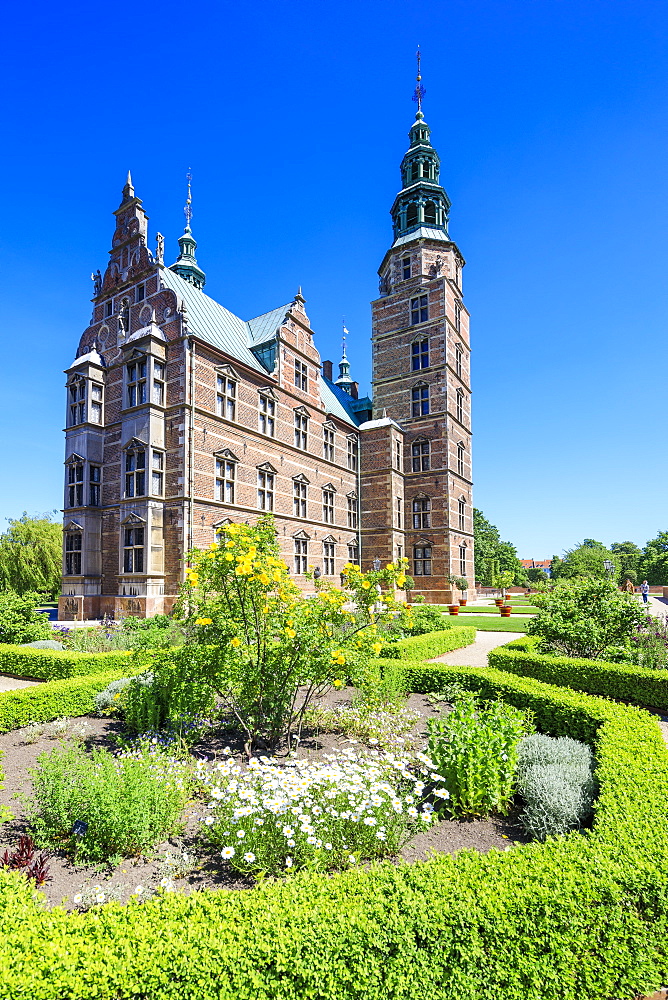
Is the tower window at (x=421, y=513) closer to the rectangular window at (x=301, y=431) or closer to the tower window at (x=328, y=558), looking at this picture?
the tower window at (x=328, y=558)

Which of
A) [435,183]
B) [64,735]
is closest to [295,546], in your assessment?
[64,735]

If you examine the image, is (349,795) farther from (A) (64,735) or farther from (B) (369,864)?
(A) (64,735)

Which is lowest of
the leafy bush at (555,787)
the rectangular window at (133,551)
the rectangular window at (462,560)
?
the leafy bush at (555,787)

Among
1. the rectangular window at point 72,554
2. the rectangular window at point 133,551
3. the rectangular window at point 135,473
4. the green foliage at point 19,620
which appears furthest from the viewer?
the rectangular window at point 72,554

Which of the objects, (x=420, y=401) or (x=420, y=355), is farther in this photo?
(x=420, y=401)

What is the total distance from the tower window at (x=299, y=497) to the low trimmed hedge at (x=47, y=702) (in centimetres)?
1902

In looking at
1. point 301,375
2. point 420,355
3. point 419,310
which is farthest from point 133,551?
point 419,310

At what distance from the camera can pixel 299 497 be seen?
27.7 meters

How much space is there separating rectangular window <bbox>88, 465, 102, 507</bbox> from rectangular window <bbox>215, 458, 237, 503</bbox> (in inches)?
225

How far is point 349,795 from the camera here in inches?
168

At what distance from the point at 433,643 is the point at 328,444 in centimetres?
1998

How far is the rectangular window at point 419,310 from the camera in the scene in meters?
33.0

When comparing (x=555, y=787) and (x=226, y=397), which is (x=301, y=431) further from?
(x=555, y=787)

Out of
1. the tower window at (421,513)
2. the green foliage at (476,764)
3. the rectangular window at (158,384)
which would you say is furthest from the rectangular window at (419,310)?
the green foliage at (476,764)
